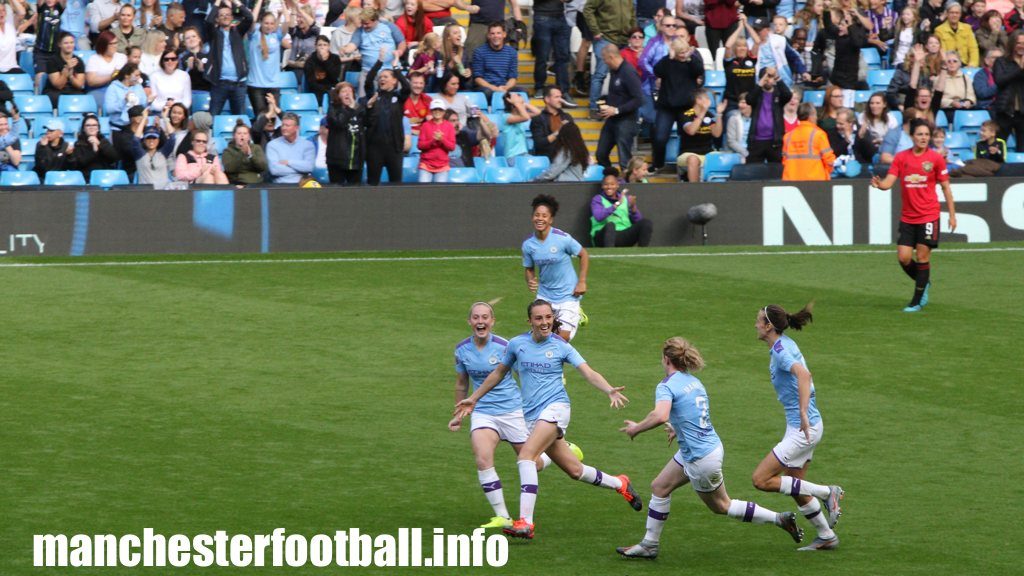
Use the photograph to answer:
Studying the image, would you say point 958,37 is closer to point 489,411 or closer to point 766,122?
point 766,122

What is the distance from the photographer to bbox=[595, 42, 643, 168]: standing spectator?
26.3 meters

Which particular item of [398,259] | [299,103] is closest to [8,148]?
[299,103]

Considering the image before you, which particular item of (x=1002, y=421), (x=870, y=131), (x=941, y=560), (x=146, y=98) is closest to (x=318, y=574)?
(x=941, y=560)

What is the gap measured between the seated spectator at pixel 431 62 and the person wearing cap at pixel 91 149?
5.28 meters

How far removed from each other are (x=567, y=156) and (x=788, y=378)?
1426 centimetres

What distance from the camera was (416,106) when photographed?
26250 mm

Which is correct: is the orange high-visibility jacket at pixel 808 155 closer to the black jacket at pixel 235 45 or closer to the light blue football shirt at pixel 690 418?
the black jacket at pixel 235 45

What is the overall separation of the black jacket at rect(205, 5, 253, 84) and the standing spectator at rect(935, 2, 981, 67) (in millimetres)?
13285

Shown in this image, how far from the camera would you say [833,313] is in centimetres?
2053

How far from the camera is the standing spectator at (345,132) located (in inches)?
964

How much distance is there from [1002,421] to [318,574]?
7659 mm

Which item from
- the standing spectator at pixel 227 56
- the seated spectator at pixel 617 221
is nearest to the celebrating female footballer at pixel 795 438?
the seated spectator at pixel 617 221

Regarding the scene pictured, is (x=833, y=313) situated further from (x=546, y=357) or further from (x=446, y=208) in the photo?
(x=546, y=357)

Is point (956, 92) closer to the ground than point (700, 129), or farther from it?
farther from it
